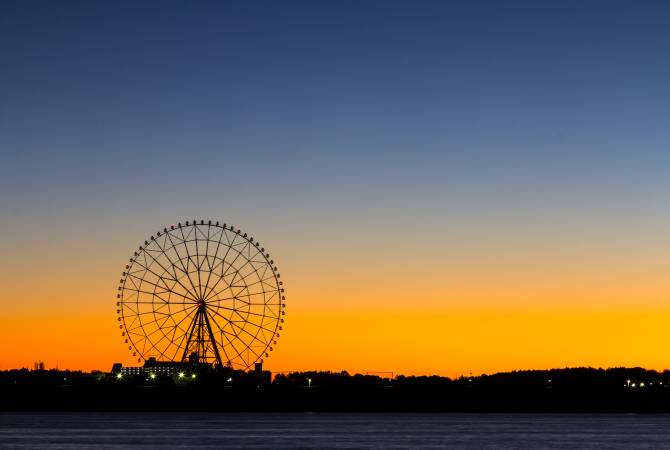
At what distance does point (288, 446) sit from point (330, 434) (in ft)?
96.2

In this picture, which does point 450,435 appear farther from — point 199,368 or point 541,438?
point 199,368

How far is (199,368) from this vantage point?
194m

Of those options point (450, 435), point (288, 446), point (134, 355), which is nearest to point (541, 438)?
point (450, 435)

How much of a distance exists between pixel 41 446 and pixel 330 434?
42340 mm

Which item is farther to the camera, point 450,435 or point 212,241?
point 212,241

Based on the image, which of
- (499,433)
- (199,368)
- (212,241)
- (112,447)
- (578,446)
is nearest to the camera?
(112,447)

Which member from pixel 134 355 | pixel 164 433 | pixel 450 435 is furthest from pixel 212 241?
pixel 450 435

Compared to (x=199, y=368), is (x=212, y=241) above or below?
above

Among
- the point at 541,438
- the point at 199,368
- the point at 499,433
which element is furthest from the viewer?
the point at 199,368

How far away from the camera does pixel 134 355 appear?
166m

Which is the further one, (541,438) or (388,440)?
(541,438)

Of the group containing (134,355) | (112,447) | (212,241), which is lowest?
(112,447)

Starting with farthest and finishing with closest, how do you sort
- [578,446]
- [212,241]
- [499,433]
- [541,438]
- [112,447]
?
[212,241]
[499,433]
[541,438]
[578,446]
[112,447]

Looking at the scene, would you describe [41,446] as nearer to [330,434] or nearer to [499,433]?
[330,434]
